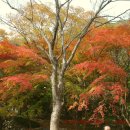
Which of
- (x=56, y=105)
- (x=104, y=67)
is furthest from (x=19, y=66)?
(x=56, y=105)

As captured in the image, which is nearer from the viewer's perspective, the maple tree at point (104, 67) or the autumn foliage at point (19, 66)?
the maple tree at point (104, 67)

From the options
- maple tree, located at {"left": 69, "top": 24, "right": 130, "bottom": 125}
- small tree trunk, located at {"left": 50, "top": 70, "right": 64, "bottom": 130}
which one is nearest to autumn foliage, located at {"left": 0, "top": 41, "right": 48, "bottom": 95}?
maple tree, located at {"left": 69, "top": 24, "right": 130, "bottom": 125}

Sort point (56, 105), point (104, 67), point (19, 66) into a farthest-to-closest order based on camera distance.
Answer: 1. point (19, 66)
2. point (104, 67)
3. point (56, 105)

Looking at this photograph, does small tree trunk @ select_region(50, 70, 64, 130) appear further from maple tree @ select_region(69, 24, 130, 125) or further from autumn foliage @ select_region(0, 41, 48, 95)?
autumn foliage @ select_region(0, 41, 48, 95)

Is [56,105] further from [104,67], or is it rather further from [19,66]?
[19,66]

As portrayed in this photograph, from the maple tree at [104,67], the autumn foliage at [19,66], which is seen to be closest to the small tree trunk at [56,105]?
the maple tree at [104,67]

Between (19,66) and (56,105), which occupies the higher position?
(19,66)

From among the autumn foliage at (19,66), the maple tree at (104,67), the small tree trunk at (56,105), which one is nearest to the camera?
the small tree trunk at (56,105)

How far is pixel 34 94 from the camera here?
55.2 ft

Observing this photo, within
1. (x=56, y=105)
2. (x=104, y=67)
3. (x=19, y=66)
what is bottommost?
(x=56, y=105)

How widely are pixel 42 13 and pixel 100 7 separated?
701cm

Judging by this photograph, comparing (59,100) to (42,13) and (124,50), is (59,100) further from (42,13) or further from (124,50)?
(42,13)

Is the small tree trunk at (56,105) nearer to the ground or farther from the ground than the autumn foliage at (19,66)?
nearer to the ground

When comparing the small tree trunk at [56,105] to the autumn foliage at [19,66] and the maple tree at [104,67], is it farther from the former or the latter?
the autumn foliage at [19,66]
